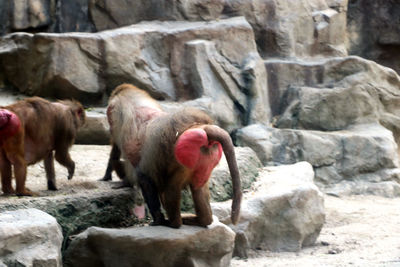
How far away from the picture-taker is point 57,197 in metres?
5.08

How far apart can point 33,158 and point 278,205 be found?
2347 mm

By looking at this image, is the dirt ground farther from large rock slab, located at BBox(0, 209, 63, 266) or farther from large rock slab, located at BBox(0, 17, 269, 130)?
large rock slab, located at BBox(0, 17, 269, 130)

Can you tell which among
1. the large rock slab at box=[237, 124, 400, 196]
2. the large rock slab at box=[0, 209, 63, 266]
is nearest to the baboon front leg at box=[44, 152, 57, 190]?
the large rock slab at box=[0, 209, 63, 266]

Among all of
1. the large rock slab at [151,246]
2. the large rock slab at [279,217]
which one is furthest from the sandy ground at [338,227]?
the large rock slab at [151,246]

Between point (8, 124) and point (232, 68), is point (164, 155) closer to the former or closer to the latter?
point (8, 124)

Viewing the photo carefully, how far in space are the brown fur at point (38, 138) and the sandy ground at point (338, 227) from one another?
26 cm

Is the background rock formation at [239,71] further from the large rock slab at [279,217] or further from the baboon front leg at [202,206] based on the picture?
the baboon front leg at [202,206]

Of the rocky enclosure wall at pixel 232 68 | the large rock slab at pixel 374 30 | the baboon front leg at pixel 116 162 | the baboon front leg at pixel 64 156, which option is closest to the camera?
the baboon front leg at pixel 116 162

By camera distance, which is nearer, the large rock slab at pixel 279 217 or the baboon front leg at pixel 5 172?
the baboon front leg at pixel 5 172

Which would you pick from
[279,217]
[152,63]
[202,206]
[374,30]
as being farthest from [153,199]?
[374,30]

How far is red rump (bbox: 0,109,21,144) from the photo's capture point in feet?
16.9

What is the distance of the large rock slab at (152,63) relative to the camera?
9055 mm

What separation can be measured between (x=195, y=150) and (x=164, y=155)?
343 millimetres

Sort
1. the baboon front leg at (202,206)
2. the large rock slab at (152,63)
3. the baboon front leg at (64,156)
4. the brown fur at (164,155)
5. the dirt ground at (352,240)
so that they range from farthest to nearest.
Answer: the large rock slab at (152,63)
the baboon front leg at (64,156)
the dirt ground at (352,240)
the baboon front leg at (202,206)
the brown fur at (164,155)
